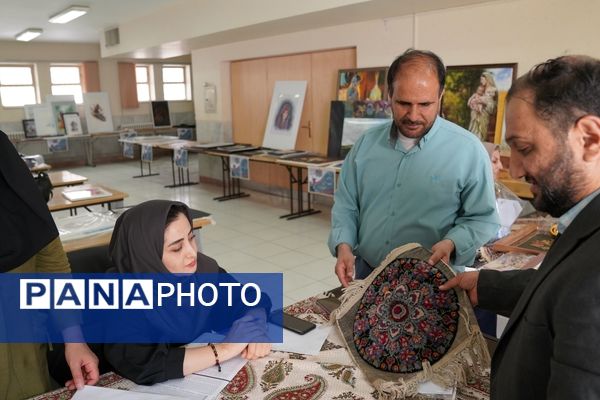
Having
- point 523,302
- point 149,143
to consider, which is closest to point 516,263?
point 523,302

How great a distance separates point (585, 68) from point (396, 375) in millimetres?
821

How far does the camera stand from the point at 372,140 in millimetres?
1821

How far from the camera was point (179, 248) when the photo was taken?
150 cm

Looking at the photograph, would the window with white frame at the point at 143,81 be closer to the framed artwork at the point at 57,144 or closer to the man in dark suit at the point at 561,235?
the framed artwork at the point at 57,144

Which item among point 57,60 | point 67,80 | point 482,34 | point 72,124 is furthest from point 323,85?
point 67,80

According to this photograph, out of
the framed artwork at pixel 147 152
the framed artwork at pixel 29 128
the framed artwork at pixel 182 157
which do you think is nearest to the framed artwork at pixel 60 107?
the framed artwork at pixel 29 128

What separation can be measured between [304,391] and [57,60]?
1121cm

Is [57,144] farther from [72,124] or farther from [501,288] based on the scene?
[501,288]

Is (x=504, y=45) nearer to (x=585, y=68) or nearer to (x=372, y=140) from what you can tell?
(x=372, y=140)

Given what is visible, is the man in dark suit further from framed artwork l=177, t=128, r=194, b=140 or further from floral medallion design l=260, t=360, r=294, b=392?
framed artwork l=177, t=128, r=194, b=140

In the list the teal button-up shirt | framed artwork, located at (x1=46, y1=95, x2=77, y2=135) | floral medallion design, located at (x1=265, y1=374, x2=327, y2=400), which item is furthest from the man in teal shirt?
framed artwork, located at (x1=46, y1=95, x2=77, y2=135)

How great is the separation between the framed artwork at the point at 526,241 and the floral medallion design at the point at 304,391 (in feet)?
4.85

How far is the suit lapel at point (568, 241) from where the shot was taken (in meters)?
0.68

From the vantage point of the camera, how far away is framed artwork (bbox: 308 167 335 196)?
5.11 m
